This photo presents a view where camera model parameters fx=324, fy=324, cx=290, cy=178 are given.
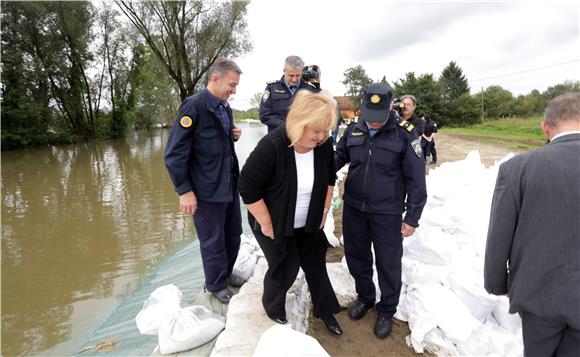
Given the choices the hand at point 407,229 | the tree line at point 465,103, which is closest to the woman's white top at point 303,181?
the hand at point 407,229

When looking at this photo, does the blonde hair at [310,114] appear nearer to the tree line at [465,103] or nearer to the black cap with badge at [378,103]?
the black cap with badge at [378,103]

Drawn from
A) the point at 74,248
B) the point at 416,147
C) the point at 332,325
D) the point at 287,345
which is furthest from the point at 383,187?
the point at 74,248

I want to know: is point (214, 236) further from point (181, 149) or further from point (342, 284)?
point (342, 284)

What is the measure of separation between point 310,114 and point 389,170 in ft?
2.58

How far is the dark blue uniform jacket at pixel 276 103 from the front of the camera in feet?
9.93

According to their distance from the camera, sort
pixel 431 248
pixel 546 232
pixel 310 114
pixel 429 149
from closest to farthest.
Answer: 1. pixel 546 232
2. pixel 310 114
3. pixel 431 248
4. pixel 429 149

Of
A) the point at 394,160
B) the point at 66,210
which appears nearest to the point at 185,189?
the point at 394,160

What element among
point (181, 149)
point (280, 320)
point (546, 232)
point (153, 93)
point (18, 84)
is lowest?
point (280, 320)

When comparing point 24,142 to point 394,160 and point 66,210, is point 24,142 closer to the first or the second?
A: point 66,210

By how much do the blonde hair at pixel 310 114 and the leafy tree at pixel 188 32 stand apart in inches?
784

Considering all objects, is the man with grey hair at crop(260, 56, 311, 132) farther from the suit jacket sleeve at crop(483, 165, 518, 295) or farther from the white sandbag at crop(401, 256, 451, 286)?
the suit jacket sleeve at crop(483, 165, 518, 295)

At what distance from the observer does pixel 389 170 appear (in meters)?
2.05

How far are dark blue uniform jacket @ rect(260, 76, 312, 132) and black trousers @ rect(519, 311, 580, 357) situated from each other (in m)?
2.28

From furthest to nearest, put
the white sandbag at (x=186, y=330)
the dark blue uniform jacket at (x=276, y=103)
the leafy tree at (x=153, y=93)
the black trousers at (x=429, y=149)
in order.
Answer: the leafy tree at (x=153, y=93)
the black trousers at (x=429, y=149)
the dark blue uniform jacket at (x=276, y=103)
the white sandbag at (x=186, y=330)
